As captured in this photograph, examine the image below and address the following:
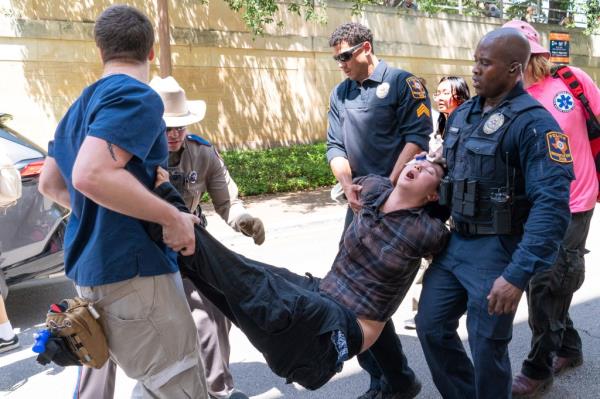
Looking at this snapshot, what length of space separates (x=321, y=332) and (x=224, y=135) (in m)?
10.8

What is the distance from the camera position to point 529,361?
3578 mm

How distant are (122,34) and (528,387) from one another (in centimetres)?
279

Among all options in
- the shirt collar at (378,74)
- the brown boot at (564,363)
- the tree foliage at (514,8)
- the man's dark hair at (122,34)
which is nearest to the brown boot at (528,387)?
the brown boot at (564,363)

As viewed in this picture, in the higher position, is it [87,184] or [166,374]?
[87,184]

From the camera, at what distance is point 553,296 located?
3.54 m

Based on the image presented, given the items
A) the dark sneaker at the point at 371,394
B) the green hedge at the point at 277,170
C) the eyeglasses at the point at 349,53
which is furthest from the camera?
the green hedge at the point at 277,170

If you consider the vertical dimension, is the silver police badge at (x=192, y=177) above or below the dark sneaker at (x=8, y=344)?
above

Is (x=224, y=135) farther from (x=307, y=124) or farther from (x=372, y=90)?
(x=372, y=90)

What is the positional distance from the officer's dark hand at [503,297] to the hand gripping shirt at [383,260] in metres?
0.42

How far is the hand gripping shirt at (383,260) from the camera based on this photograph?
115 inches

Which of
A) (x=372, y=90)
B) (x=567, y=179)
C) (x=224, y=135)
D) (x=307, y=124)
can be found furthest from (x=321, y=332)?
(x=307, y=124)

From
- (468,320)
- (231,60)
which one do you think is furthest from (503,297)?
(231,60)

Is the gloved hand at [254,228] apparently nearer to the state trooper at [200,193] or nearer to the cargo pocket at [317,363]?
the state trooper at [200,193]

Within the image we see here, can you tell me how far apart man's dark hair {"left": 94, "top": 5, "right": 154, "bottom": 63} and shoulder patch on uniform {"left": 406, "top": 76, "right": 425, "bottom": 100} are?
2.15 m
